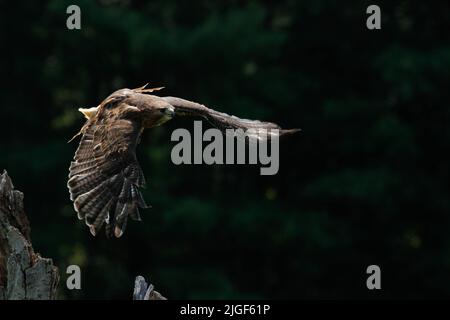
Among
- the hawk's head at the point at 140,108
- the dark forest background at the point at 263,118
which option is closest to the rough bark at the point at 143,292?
the hawk's head at the point at 140,108

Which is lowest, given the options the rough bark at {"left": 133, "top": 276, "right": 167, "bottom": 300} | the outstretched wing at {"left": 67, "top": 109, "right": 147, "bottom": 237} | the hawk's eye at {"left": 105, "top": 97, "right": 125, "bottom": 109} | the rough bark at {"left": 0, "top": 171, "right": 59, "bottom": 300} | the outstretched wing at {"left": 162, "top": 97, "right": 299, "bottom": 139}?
the rough bark at {"left": 133, "top": 276, "right": 167, "bottom": 300}

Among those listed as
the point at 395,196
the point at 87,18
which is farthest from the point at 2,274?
the point at 395,196

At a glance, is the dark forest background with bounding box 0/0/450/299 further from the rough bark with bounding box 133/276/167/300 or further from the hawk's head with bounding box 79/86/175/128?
the rough bark with bounding box 133/276/167/300

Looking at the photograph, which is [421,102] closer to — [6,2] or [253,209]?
[253,209]

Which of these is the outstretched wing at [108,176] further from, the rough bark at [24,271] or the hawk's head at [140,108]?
the rough bark at [24,271]

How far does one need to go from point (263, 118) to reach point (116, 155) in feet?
34.4

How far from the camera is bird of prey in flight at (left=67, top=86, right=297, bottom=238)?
11195 mm

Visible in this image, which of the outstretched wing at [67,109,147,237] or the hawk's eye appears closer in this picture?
the outstretched wing at [67,109,147,237]

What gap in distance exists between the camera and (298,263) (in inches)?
911

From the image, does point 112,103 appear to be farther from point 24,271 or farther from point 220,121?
point 24,271

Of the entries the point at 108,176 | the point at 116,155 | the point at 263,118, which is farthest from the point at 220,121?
the point at 263,118

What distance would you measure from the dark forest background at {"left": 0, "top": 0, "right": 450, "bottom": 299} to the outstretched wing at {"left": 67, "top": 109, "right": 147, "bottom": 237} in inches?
373

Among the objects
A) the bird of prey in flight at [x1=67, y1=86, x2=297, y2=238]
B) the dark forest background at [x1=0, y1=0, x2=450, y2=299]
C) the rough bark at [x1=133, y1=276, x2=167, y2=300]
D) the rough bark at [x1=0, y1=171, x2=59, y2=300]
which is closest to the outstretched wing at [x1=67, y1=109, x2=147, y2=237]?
the bird of prey in flight at [x1=67, y1=86, x2=297, y2=238]

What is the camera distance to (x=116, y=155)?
11648 millimetres
